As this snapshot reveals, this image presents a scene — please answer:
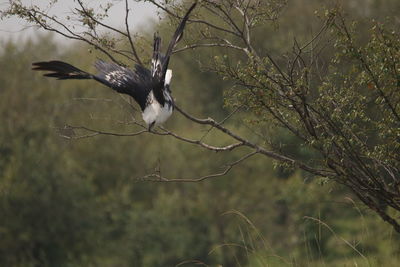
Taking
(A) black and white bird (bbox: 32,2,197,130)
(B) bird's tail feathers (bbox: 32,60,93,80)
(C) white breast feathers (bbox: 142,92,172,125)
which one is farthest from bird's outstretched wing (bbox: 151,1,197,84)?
(B) bird's tail feathers (bbox: 32,60,93,80)

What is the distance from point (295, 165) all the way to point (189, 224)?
91.6 ft

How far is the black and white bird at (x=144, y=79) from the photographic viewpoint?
6934 mm

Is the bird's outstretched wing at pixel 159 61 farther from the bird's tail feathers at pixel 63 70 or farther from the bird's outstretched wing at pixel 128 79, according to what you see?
the bird's tail feathers at pixel 63 70

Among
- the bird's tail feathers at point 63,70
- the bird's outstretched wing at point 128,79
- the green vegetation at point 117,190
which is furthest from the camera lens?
the green vegetation at point 117,190

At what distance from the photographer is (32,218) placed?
1056 inches

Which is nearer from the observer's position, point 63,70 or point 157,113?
point 63,70

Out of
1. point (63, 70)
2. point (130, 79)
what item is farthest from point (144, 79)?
point (63, 70)

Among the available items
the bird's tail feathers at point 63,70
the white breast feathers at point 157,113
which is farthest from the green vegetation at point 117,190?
the bird's tail feathers at point 63,70

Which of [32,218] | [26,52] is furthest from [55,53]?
[32,218]

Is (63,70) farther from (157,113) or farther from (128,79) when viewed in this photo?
(157,113)

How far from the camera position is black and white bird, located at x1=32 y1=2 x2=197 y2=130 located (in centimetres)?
693

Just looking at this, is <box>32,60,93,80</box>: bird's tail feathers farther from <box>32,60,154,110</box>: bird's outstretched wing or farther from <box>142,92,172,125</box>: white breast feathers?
<box>142,92,172,125</box>: white breast feathers

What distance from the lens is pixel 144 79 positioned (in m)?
7.46

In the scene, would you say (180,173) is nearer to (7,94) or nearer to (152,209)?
(152,209)
